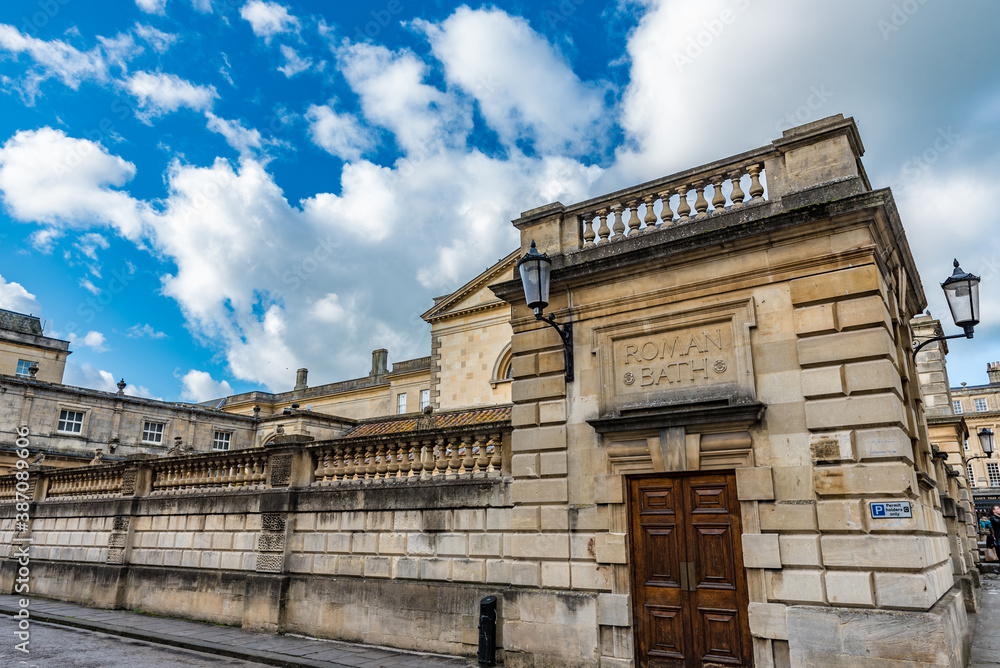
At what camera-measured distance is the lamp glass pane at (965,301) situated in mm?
8856

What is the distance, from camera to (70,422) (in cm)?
3697

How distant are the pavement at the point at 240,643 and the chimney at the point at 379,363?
1584 inches

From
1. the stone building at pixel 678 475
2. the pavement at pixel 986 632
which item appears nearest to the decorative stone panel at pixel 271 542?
the stone building at pixel 678 475

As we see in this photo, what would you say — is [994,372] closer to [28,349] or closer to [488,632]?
[488,632]

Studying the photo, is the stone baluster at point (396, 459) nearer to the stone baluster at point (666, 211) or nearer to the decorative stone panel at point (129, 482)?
the stone baluster at point (666, 211)

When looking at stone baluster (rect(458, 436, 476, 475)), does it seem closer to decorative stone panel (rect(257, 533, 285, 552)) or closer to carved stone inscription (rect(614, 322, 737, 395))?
carved stone inscription (rect(614, 322, 737, 395))

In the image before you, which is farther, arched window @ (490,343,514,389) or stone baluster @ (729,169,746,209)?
arched window @ (490,343,514,389)

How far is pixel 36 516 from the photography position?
17.8m

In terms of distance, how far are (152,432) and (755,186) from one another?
42.3m

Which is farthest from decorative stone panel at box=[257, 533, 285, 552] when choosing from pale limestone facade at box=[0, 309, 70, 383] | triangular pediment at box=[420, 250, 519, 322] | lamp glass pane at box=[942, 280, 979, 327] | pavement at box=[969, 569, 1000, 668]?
pale limestone facade at box=[0, 309, 70, 383]

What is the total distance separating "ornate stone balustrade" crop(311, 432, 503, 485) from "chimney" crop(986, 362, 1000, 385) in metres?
66.2

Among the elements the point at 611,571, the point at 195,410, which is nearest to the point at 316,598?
the point at 611,571

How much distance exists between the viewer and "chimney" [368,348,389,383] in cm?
5441

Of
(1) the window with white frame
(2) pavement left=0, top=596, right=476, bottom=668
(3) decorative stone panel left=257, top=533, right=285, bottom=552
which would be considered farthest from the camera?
(1) the window with white frame
